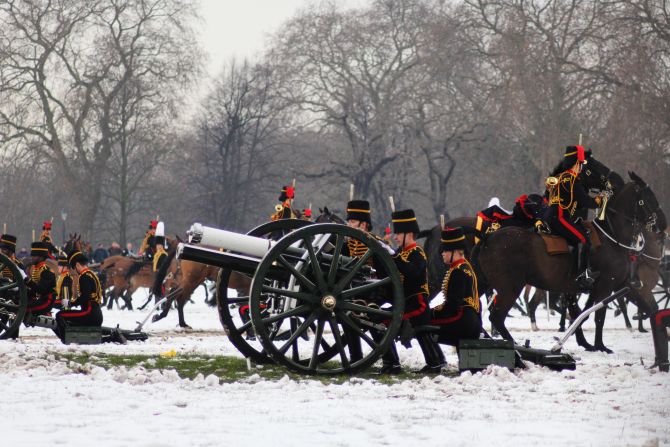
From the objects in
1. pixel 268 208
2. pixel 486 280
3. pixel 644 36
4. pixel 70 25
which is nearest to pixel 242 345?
pixel 486 280

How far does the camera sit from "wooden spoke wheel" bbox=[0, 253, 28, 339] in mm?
12438

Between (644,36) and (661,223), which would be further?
(644,36)

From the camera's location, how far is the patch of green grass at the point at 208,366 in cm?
948

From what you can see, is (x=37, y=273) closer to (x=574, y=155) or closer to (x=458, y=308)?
(x=458, y=308)

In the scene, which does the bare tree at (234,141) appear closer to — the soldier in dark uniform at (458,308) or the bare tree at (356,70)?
the bare tree at (356,70)

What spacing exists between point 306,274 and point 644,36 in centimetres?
2339

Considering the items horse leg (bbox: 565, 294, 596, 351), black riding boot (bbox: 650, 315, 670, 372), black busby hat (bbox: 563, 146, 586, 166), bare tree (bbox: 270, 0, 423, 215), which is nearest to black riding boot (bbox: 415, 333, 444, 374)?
black riding boot (bbox: 650, 315, 670, 372)

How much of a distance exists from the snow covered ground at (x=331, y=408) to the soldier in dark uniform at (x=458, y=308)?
0.58m

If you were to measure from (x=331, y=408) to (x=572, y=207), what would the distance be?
20.4 feet

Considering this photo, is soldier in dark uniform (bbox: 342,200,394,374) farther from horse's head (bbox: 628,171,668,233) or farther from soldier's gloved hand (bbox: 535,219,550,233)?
horse's head (bbox: 628,171,668,233)

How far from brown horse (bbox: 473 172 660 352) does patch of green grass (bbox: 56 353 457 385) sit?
9.40ft

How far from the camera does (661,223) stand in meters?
14.1

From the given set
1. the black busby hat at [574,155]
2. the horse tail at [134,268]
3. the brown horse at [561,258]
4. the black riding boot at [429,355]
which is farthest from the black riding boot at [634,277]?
the horse tail at [134,268]

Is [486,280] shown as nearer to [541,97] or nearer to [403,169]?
[541,97]
